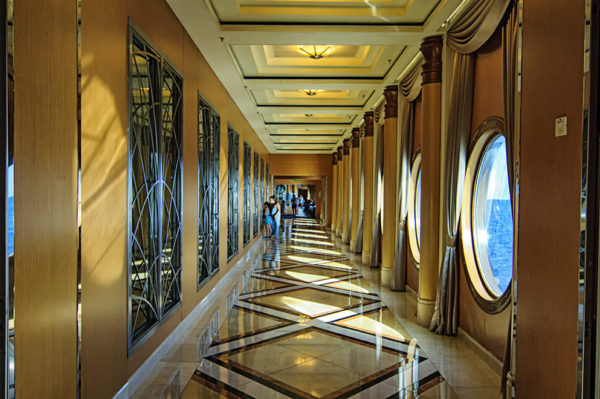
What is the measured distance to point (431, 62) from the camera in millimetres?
5203

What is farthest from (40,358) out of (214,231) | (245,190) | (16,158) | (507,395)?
(245,190)

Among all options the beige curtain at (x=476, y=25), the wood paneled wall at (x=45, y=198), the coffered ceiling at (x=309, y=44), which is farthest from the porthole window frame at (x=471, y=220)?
the wood paneled wall at (x=45, y=198)

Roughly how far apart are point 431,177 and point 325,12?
2.46 m

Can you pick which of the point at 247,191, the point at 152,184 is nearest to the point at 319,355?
the point at 152,184

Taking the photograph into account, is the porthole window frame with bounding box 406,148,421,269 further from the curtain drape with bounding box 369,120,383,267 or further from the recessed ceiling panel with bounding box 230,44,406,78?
the curtain drape with bounding box 369,120,383,267

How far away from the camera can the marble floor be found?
11.0 ft

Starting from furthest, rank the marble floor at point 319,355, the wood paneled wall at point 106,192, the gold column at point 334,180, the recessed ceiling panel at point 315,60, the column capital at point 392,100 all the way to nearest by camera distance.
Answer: the gold column at point 334,180 < the column capital at point 392,100 < the recessed ceiling panel at point 315,60 < the marble floor at point 319,355 < the wood paneled wall at point 106,192

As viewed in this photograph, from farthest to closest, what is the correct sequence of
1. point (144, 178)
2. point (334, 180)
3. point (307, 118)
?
point (334, 180) < point (307, 118) < point (144, 178)

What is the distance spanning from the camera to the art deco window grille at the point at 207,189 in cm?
613

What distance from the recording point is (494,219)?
4.11 m

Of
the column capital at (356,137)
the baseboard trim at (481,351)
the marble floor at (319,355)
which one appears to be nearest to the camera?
the marble floor at (319,355)

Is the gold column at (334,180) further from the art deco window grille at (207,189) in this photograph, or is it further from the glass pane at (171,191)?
the glass pane at (171,191)

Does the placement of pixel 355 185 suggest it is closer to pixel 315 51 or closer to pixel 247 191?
pixel 247 191

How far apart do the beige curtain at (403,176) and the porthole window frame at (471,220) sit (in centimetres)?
233
